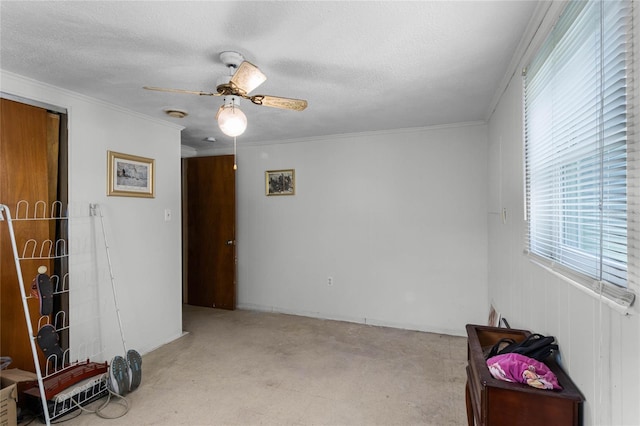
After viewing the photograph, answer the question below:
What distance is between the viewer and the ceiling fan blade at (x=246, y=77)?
5.56 ft

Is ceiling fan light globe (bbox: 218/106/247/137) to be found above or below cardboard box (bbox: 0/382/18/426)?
above

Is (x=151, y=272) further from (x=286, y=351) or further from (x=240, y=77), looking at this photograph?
(x=240, y=77)

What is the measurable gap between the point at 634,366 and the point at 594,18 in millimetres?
1021

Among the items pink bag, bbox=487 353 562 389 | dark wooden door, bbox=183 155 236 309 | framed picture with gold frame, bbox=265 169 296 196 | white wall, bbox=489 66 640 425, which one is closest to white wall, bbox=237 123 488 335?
framed picture with gold frame, bbox=265 169 296 196

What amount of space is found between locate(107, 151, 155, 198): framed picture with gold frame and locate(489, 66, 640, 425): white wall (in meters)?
3.20

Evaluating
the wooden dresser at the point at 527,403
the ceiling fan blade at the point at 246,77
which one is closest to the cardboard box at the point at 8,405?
the ceiling fan blade at the point at 246,77

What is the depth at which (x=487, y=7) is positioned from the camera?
1536mm

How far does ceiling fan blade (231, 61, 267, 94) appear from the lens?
169 centimetres

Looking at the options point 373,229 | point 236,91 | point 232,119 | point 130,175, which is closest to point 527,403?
point 232,119

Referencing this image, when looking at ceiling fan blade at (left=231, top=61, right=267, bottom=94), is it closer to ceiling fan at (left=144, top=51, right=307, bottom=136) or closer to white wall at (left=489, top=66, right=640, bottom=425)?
ceiling fan at (left=144, top=51, right=307, bottom=136)

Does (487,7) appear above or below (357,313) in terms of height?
above

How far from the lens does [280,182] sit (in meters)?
Result: 4.52

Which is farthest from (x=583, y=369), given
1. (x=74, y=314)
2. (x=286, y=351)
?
(x=74, y=314)

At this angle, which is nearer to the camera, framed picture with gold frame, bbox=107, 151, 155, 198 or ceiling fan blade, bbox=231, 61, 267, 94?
ceiling fan blade, bbox=231, 61, 267, 94
